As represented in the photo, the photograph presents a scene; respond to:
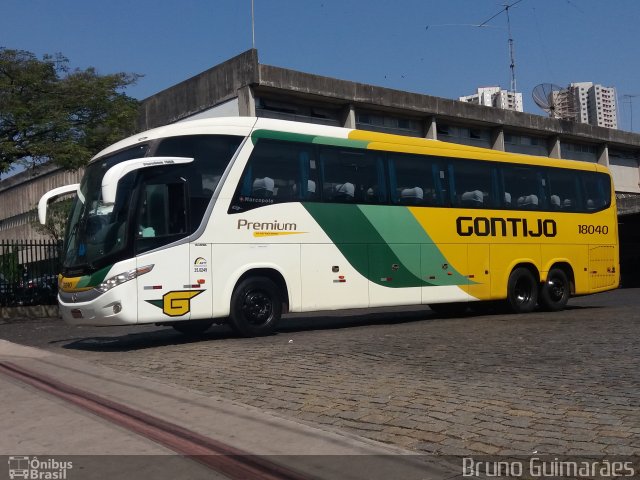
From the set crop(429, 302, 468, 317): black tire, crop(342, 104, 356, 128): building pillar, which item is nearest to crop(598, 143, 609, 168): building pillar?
crop(342, 104, 356, 128): building pillar

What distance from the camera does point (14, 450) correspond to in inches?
219

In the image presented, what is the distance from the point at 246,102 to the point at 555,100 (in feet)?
65.5

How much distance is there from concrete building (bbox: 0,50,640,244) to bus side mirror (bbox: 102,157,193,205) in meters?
13.6

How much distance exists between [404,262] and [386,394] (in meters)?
7.64

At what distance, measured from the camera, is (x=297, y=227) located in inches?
502

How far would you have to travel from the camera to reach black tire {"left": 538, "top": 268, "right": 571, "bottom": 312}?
17.2 meters

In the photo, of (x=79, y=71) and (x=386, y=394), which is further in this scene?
(x=79, y=71)

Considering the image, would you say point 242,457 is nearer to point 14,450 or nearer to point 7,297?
point 14,450

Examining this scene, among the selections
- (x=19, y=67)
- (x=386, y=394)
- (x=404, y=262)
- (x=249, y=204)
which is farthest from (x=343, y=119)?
(x=386, y=394)

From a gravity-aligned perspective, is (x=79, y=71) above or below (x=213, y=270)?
above

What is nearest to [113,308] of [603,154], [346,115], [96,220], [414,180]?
[96,220]

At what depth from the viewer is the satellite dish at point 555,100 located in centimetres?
3478

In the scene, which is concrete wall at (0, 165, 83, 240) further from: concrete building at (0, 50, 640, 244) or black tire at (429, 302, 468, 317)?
black tire at (429, 302, 468, 317)

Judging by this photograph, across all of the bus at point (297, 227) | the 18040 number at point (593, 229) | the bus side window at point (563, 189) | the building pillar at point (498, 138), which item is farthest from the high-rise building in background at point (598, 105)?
the bus at point (297, 227)
